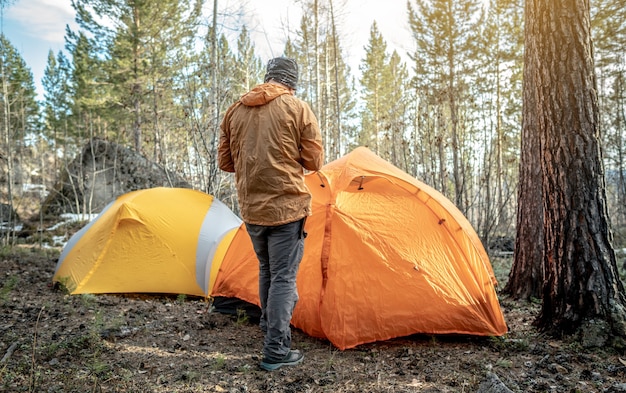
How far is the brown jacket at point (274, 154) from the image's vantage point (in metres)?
2.74

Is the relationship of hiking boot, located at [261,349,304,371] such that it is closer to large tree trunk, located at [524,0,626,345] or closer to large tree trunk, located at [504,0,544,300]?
large tree trunk, located at [524,0,626,345]

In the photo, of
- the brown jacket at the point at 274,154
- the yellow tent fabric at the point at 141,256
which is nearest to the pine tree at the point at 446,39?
the yellow tent fabric at the point at 141,256

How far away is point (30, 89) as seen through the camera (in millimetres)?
26703

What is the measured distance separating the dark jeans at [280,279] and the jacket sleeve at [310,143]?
1.51 ft

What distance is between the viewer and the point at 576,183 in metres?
2.92

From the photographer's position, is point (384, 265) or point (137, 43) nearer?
point (384, 265)

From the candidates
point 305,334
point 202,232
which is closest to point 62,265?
point 202,232

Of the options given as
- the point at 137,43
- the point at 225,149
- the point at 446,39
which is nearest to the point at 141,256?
the point at 225,149

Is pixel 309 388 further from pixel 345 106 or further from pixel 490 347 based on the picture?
pixel 345 106

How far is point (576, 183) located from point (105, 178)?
11682mm

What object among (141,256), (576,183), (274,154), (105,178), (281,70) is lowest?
(141,256)

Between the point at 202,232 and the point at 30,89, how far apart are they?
96.7 feet

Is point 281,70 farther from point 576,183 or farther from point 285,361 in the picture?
point 576,183

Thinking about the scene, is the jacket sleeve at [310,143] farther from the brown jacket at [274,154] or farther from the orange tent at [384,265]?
the orange tent at [384,265]
